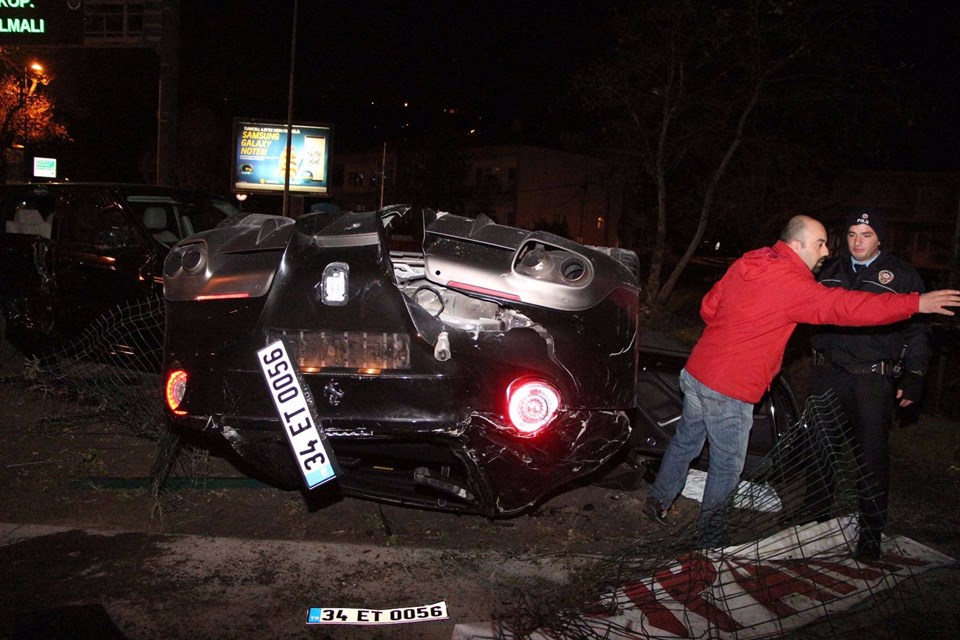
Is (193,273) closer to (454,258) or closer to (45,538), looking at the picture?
(454,258)

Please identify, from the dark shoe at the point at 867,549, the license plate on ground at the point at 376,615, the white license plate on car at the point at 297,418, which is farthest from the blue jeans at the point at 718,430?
the white license plate on car at the point at 297,418

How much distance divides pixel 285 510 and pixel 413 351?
5.41 feet

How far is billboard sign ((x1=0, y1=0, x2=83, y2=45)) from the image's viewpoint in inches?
548

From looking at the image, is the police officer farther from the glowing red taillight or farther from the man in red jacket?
the glowing red taillight

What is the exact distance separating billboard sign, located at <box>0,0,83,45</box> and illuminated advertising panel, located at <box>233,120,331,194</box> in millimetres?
10447

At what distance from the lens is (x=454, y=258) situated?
3.20 m

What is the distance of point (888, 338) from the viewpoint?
384 cm

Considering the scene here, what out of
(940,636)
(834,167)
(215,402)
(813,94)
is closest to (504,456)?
(215,402)

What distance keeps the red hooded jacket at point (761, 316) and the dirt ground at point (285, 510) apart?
956mm

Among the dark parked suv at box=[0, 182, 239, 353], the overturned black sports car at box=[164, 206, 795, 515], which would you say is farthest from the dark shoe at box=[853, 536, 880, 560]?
the dark parked suv at box=[0, 182, 239, 353]

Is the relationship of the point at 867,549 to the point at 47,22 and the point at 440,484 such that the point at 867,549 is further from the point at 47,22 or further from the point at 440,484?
the point at 47,22

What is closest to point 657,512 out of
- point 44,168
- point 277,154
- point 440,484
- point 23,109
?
point 440,484

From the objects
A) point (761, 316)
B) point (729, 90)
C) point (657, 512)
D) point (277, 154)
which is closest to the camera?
point (761, 316)

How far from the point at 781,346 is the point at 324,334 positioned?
223cm
